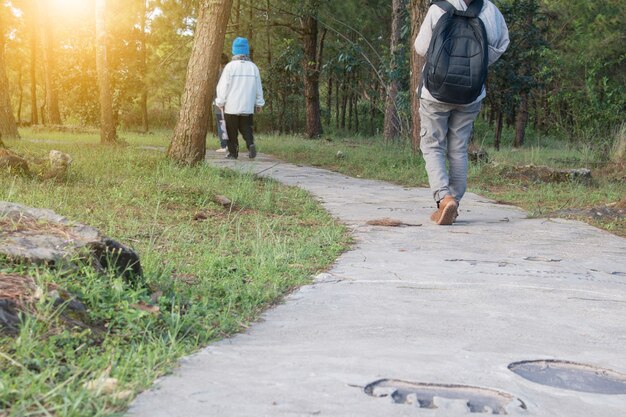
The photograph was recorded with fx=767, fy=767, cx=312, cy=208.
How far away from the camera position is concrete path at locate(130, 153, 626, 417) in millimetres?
2354

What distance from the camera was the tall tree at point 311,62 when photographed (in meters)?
23.6

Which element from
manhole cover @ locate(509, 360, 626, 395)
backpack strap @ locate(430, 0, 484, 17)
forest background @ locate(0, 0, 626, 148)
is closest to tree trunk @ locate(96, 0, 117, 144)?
forest background @ locate(0, 0, 626, 148)

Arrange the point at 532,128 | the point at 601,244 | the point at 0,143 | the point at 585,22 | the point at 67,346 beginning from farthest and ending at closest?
the point at 532,128 → the point at 585,22 → the point at 0,143 → the point at 601,244 → the point at 67,346

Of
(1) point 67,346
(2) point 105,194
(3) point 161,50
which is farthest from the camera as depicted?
(3) point 161,50

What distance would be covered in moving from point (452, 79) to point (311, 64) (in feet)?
55.4

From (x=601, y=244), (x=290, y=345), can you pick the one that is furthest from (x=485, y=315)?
(x=601, y=244)

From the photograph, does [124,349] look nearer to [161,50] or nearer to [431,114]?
[431,114]

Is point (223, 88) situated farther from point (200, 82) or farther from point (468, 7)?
point (468, 7)

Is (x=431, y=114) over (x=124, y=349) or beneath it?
over

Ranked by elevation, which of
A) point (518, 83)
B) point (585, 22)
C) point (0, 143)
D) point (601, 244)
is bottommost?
point (601, 244)

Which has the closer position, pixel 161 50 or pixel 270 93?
pixel 270 93

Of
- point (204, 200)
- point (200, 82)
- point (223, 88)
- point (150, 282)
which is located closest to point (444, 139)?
point (204, 200)

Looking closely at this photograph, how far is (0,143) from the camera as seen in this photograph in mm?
9648

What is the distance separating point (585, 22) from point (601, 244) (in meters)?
23.0
